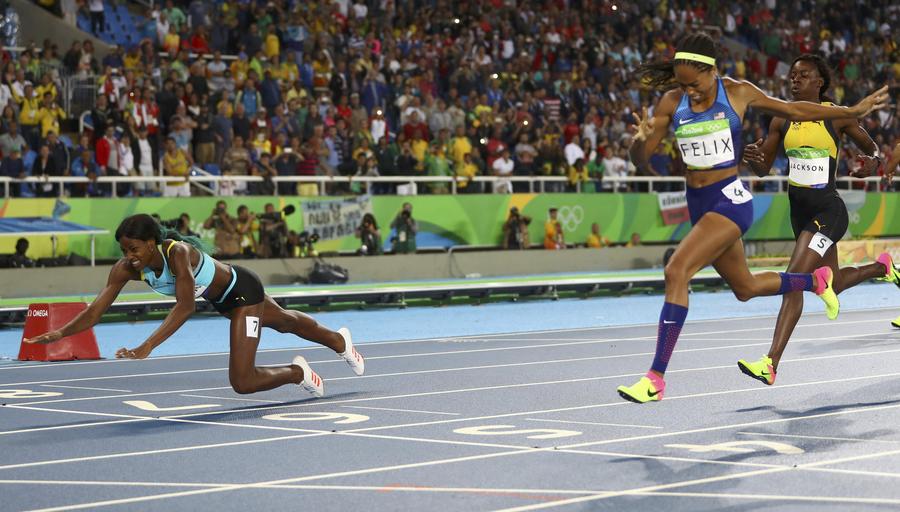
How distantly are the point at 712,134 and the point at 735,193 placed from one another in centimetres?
40

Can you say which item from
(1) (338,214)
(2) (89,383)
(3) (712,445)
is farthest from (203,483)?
(1) (338,214)

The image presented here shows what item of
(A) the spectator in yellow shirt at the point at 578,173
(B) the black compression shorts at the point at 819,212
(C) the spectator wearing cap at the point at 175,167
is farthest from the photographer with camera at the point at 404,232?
(B) the black compression shorts at the point at 819,212

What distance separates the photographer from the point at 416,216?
25047 mm

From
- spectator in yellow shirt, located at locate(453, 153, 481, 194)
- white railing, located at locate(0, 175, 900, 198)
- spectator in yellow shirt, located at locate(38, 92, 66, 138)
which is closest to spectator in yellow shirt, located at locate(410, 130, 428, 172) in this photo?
white railing, located at locate(0, 175, 900, 198)

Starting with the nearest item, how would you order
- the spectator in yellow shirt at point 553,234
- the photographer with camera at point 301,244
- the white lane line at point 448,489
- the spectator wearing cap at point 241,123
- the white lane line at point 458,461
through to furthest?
the white lane line at point 458,461 < the white lane line at point 448,489 < the spectator wearing cap at point 241,123 < the photographer with camera at point 301,244 < the spectator in yellow shirt at point 553,234

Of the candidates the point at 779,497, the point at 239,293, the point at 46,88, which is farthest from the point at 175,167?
the point at 779,497

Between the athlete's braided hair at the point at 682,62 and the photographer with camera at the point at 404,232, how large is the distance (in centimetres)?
1578

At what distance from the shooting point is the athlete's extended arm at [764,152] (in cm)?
998

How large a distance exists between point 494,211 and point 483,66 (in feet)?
12.1

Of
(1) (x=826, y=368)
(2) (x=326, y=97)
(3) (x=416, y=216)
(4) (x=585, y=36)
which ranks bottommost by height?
(1) (x=826, y=368)

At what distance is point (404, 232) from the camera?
24.6 meters

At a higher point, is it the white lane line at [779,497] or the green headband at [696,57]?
the green headband at [696,57]

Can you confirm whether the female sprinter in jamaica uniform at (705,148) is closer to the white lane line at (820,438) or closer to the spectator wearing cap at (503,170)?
the white lane line at (820,438)

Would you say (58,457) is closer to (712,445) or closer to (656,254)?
(712,445)
